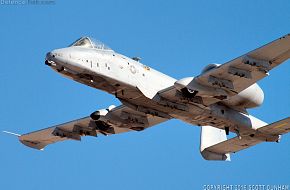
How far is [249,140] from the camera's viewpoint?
148 feet

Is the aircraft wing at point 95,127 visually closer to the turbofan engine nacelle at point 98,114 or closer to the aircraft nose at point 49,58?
the turbofan engine nacelle at point 98,114

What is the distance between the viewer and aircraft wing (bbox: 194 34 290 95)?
36.5 meters

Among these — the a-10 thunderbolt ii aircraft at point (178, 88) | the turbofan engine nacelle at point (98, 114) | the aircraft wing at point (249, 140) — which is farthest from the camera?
the turbofan engine nacelle at point (98, 114)

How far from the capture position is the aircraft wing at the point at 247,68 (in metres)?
36.5

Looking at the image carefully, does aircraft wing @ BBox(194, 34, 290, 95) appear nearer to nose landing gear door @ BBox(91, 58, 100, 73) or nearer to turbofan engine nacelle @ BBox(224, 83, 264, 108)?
turbofan engine nacelle @ BBox(224, 83, 264, 108)

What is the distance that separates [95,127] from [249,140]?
10045mm

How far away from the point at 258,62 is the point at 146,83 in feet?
21.0

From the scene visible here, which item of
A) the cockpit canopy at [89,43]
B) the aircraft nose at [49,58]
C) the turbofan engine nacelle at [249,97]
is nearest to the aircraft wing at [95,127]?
the cockpit canopy at [89,43]

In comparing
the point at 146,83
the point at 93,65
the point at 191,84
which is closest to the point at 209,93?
the point at 191,84

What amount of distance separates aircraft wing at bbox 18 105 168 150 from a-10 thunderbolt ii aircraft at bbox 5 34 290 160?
6cm

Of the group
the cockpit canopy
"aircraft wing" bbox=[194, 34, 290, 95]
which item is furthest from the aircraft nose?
"aircraft wing" bbox=[194, 34, 290, 95]

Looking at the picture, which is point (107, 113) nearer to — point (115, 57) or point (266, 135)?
point (115, 57)

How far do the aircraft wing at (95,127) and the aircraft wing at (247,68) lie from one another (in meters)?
6.64

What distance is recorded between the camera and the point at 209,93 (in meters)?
38.8
